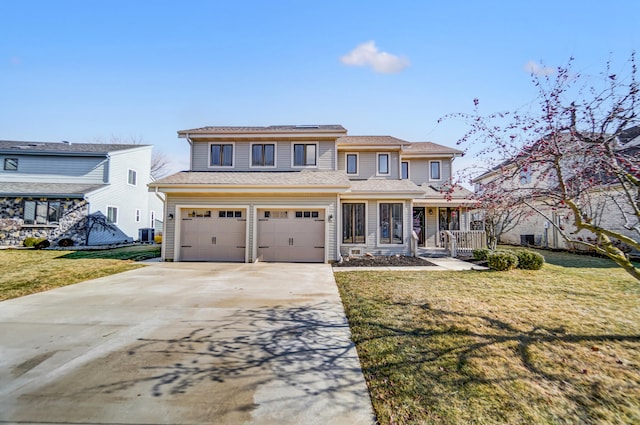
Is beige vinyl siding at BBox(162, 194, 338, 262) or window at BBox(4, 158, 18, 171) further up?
window at BBox(4, 158, 18, 171)

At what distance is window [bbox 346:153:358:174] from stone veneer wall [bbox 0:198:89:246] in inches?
633

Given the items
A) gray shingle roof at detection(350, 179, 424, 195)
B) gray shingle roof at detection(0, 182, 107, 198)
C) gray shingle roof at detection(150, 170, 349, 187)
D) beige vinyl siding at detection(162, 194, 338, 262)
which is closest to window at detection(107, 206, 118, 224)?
gray shingle roof at detection(0, 182, 107, 198)

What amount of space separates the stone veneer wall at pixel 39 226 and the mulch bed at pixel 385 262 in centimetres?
1653

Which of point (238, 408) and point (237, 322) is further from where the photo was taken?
point (237, 322)

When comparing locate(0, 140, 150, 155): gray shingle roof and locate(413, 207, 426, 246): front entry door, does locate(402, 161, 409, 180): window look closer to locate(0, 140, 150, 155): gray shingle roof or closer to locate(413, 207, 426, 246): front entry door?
locate(413, 207, 426, 246): front entry door

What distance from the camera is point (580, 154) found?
4141 mm

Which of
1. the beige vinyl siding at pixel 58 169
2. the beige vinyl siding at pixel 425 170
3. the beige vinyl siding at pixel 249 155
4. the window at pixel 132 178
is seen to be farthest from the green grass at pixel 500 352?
the window at pixel 132 178

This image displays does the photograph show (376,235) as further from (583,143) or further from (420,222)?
(583,143)

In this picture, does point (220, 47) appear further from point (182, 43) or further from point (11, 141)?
point (11, 141)

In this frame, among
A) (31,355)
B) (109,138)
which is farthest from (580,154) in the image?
(109,138)

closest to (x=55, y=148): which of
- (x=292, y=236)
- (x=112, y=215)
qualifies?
(x=112, y=215)

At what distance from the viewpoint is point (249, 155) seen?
13867 mm

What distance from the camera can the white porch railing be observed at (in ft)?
44.9

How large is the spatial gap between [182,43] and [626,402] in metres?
14.3
